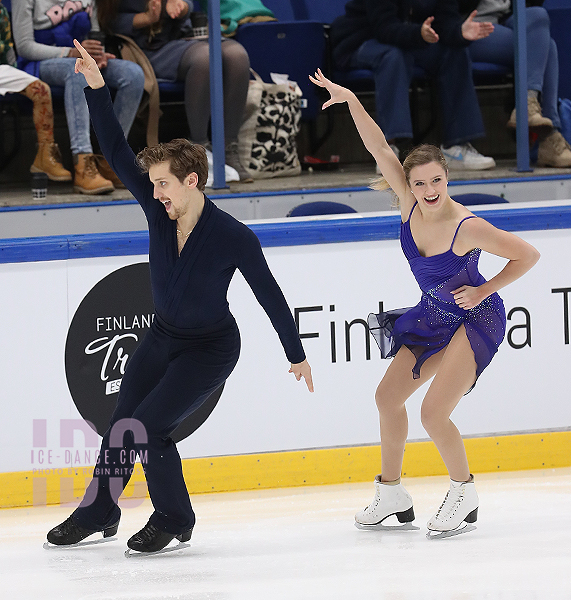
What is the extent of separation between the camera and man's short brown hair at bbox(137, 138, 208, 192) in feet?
9.08

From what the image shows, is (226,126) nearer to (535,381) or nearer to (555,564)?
(535,381)

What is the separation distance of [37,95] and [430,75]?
2.34 metres

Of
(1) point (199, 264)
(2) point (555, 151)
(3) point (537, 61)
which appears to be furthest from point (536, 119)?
(1) point (199, 264)

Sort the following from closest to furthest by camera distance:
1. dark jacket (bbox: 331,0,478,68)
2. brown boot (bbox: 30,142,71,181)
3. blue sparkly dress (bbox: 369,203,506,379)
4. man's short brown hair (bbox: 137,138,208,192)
Answer: man's short brown hair (bbox: 137,138,208,192) → blue sparkly dress (bbox: 369,203,506,379) → brown boot (bbox: 30,142,71,181) → dark jacket (bbox: 331,0,478,68)

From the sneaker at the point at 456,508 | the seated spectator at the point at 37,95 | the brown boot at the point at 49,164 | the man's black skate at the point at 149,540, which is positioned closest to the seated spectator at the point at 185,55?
the seated spectator at the point at 37,95

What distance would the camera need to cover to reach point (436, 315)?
3125 millimetres

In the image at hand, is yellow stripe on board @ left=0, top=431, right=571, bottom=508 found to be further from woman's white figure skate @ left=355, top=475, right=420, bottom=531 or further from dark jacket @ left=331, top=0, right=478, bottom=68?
dark jacket @ left=331, top=0, right=478, bottom=68

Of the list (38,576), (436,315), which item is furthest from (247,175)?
(38,576)

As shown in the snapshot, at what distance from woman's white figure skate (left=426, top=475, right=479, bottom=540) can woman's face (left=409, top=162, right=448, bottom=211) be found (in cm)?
91

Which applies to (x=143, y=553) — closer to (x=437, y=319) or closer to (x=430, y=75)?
(x=437, y=319)

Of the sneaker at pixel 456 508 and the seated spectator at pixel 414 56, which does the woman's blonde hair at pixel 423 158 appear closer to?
the sneaker at pixel 456 508

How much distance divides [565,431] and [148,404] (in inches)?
76.4

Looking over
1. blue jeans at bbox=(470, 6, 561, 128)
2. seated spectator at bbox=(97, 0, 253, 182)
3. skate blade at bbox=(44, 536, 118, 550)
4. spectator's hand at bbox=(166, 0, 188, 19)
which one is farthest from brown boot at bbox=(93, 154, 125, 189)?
skate blade at bbox=(44, 536, 118, 550)

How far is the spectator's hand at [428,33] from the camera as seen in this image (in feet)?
17.7
